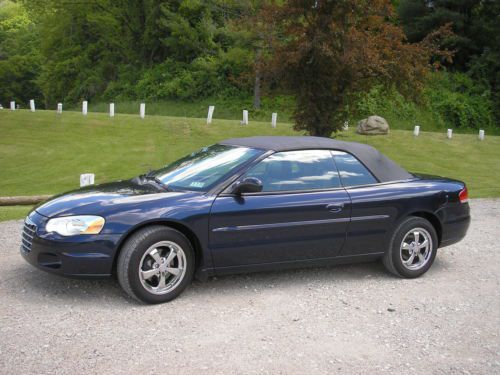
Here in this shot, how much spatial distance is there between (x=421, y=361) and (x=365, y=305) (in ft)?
3.64

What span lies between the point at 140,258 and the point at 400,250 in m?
2.72

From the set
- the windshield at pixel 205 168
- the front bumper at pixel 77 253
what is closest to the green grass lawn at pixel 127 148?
the windshield at pixel 205 168

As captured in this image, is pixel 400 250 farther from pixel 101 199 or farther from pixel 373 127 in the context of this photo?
pixel 373 127

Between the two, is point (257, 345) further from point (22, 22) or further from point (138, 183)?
point (22, 22)

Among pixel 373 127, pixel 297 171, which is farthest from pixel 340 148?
pixel 373 127

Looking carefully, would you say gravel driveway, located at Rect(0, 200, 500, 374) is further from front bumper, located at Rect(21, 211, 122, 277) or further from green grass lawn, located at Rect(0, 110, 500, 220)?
green grass lawn, located at Rect(0, 110, 500, 220)

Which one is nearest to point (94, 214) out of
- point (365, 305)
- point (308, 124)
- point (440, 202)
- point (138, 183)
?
point (138, 183)

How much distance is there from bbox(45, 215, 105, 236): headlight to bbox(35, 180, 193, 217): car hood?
0.16 ft

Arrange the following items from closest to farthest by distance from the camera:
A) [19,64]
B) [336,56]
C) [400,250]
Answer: [400,250]
[336,56]
[19,64]

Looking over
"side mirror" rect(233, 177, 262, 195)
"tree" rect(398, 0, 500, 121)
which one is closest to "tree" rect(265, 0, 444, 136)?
"side mirror" rect(233, 177, 262, 195)

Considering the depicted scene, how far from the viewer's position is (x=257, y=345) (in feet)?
12.9

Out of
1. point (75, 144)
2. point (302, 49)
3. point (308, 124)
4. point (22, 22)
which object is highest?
point (22, 22)

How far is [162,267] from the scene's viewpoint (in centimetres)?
462

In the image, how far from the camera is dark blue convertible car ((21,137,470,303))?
178 inches
